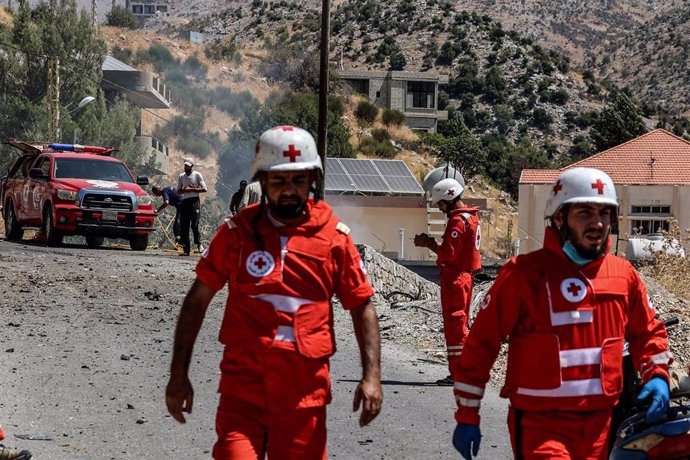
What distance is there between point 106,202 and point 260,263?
19.2m

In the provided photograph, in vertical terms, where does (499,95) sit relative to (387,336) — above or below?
above

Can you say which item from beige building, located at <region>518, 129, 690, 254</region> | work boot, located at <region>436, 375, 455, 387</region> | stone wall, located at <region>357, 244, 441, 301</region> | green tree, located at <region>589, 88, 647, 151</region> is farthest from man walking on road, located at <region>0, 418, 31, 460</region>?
green tree, located at <region>589, 88, 647, 151</region>

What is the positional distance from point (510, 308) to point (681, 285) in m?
18.4

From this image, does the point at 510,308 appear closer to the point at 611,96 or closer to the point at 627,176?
the point at 627,176

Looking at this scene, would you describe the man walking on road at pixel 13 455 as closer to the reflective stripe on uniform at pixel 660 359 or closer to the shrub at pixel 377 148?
the reflective stripe on uniform at pixel 660 359

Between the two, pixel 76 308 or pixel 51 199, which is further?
pixel 51 199

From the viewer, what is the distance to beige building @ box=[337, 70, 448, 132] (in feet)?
347

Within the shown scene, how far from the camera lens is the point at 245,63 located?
104938 mm

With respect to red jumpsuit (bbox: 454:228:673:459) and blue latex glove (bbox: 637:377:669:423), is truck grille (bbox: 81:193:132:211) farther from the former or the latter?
blue latex glove (bbox: 637:377:669:423)

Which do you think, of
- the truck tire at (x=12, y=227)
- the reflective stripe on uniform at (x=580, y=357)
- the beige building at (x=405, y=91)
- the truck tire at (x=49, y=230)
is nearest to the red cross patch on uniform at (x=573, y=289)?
the reflective stripe on uniform at (x=580, y=357)

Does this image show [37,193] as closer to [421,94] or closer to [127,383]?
[127,383]

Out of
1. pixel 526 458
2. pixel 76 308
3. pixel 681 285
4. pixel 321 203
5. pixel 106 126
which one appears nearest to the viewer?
pixel 526 458

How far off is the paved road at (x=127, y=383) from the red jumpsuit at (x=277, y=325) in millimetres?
3361

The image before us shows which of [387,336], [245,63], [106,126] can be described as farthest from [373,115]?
[387,336]
